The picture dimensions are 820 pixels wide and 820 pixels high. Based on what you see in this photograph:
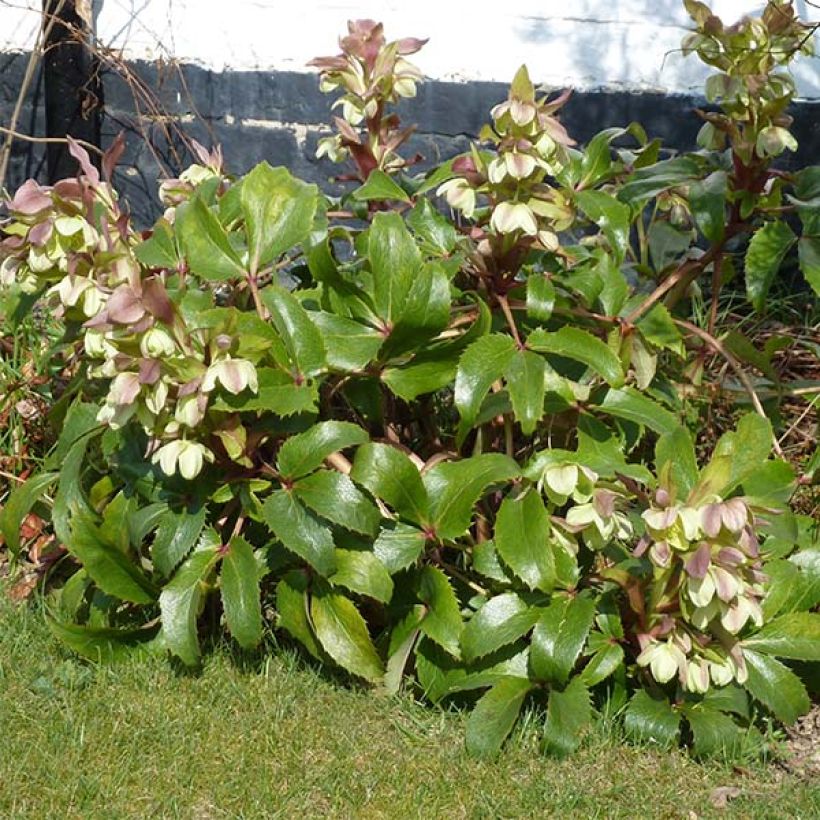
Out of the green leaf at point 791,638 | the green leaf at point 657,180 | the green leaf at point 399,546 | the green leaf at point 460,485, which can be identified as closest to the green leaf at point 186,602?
the green leaf at point 399,546

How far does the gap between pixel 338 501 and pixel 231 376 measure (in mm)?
324

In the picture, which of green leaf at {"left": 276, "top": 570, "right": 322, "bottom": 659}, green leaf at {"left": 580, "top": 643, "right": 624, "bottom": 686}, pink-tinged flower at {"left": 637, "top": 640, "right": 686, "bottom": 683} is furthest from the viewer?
green leaf at {"left": 276, "top": 570, "right": 322, "bottom": 659}

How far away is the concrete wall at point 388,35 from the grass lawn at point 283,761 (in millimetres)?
2199

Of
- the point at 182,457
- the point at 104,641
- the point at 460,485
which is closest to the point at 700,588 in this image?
the point at 460,485

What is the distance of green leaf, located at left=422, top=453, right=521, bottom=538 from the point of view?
267cm

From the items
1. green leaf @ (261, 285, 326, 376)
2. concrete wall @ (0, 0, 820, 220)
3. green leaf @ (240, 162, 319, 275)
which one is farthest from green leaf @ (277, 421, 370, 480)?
concrete wall @ (0, 0, 820, 220)

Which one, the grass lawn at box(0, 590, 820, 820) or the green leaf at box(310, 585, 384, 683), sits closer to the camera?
the grass lawn at box(0, 590, 820, 820)

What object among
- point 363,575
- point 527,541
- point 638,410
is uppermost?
point 638,410

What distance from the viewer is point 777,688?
8.53 feet

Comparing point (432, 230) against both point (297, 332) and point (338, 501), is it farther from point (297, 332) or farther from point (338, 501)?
point (338, 501)

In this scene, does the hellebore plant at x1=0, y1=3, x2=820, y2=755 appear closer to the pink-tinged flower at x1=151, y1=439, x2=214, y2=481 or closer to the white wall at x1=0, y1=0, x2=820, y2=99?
the pink-tinged flower at x1=151, y1=439, x2=214, y2=481

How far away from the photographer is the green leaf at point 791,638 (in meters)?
2.63

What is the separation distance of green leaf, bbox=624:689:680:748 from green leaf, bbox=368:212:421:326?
931mm

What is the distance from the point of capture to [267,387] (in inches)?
105
